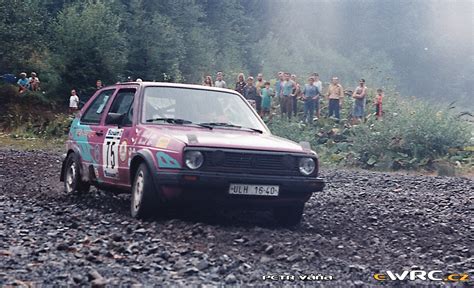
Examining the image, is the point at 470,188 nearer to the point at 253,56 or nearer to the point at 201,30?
the point at 201,30

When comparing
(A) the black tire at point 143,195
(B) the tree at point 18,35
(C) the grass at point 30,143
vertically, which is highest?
(B) the tree at point 18,35

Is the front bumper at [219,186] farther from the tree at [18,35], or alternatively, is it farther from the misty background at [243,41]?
the tree at [18,35]

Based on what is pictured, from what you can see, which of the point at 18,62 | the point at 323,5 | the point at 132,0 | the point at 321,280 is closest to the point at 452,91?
the point at 323,5

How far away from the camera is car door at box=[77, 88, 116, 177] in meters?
9.35

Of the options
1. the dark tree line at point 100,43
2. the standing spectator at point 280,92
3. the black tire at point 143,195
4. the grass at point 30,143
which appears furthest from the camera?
the dark tree line at point 100,43

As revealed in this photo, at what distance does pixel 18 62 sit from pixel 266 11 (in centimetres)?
3723

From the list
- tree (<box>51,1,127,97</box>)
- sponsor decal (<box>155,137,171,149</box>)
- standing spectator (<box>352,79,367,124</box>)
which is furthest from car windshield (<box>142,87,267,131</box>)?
tree (<box>51,1,127,97</box>)

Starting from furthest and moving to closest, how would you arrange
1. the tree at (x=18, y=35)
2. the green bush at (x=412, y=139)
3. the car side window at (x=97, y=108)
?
1. the tree at (x=18, y=35)
2. the green bush at (x=412, y=139)
3. the car side window at (x=97, y=108)

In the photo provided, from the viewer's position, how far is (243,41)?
59312 millimetres

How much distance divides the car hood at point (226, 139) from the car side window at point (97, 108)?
178 centimetres

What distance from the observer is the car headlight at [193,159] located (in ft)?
24.1

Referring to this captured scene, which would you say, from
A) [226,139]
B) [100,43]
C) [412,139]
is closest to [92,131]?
[226,139]

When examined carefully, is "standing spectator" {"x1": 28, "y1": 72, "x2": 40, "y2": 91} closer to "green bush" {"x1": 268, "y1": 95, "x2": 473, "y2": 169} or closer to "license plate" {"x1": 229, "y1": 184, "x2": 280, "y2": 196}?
"green bush" {"x1": 268, "y1": 95, "x2": 473, "y2": 169}

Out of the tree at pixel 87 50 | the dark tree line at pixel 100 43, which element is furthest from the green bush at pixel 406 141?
the tree at pixel 87 50
